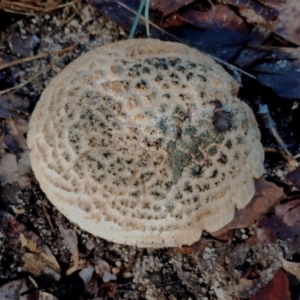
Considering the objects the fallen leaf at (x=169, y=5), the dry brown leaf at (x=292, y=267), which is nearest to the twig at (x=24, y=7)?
the fallen leaf at (x=169, y=5)

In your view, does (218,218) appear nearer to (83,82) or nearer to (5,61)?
(83,82)

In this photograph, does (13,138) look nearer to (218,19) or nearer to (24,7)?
(24,7)

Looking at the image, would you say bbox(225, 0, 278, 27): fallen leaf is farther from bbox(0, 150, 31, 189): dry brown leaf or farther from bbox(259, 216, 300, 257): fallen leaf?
bbox(0, 150, 31, 189): dry brown leaf

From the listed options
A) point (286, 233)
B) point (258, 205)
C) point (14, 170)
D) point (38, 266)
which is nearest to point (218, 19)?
point (258, 205)

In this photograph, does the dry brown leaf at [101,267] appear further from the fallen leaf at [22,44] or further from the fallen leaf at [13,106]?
the fallen leaf at [22,44]

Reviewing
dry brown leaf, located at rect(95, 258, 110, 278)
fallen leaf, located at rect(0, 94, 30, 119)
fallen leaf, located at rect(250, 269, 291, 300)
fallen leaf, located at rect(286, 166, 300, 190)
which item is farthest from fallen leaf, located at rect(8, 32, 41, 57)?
fallen leaf, located at rect(250, 269, 291, 300)

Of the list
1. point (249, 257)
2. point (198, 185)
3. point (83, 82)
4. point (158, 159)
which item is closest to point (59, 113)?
point (83, 82)

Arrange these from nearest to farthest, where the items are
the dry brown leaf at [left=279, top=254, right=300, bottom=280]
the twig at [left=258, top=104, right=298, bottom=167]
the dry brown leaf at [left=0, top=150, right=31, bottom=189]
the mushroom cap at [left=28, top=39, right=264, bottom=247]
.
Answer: the mushroom cap at [left=28, top=39, right=264, bottom=247] < the dry brown leaf at [left=279, top=254, right=300, bottom=280] < the dry brown leaf at [left=0, top=150, right=31, bottom=189] < the twig at [left=258, top=104, right=298, bottom=167]
